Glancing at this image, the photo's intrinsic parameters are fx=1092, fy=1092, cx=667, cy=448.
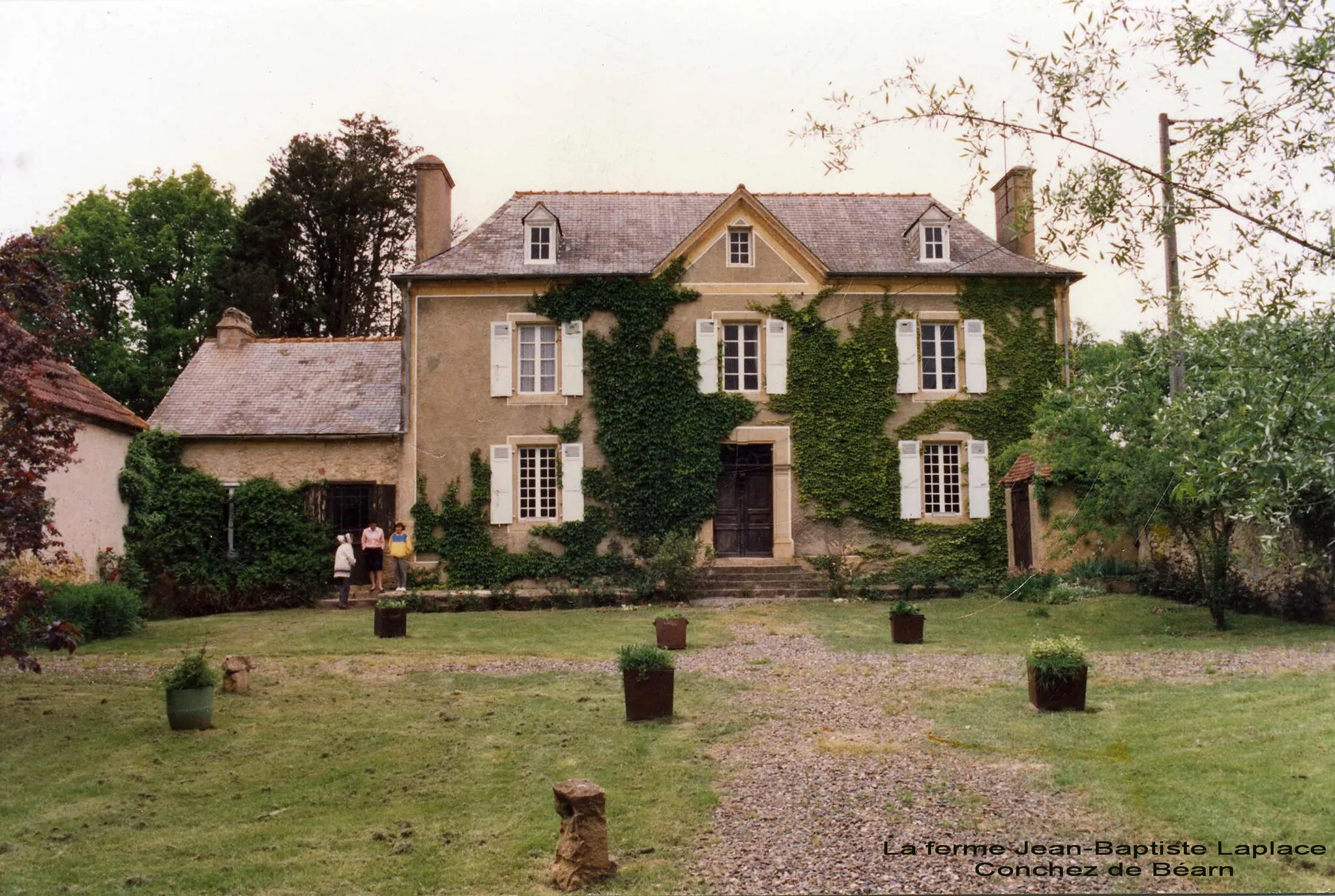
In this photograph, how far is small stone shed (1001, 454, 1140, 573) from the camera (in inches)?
819

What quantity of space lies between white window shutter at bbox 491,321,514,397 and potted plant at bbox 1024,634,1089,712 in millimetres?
14727

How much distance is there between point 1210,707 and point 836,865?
16.7ft

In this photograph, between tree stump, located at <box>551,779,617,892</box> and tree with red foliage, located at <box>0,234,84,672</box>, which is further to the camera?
tree with red foliage, located at <box>0,234,84,672</box>

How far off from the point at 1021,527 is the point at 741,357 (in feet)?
22.2

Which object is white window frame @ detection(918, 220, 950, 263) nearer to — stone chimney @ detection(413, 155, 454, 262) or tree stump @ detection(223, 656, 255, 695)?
stone chimney @ detection(413, 155, 454, 262)

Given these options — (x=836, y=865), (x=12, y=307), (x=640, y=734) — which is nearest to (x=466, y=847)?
(x=836, y=865)

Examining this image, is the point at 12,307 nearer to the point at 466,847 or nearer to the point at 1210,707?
the point at 466,847

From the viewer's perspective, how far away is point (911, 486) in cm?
2245

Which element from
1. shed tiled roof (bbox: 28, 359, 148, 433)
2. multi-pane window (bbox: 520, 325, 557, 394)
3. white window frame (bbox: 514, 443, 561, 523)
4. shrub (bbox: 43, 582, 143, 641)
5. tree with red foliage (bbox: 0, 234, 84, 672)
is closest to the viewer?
tree with red foliage (bbox: 0, 234, 84, 672)

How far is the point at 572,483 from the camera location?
72.6 ft

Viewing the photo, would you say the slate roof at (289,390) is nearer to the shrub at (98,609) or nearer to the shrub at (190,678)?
the shrub at (98,609)

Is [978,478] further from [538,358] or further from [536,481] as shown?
[538,358]

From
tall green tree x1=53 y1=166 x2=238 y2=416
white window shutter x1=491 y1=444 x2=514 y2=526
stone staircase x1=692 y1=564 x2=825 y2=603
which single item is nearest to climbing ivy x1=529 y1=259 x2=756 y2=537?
stone staircase x1=692 y1=564 x2=825 y2=603

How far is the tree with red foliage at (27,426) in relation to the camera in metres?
7.85
